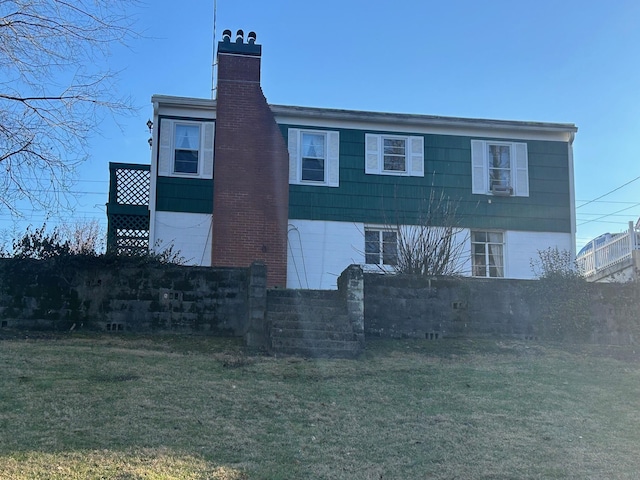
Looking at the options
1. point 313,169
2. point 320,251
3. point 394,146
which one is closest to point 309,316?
point 320,251

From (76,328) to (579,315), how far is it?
9576 mm

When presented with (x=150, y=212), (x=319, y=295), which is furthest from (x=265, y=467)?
(x=150, y=212)

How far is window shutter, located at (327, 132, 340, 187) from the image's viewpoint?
57.1 ft

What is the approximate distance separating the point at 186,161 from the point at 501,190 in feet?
27.4

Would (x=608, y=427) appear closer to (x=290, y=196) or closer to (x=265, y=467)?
(x=265, y=467)

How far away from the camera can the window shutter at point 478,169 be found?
18062mm

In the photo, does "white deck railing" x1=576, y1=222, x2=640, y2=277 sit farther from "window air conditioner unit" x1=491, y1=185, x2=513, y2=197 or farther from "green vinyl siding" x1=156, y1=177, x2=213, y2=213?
"green vinyl siding" x1=156, y1=177, x2=213, y2=213

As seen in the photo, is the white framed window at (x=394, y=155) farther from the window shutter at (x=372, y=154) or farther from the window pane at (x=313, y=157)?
the window pane at (x=313, y=157)

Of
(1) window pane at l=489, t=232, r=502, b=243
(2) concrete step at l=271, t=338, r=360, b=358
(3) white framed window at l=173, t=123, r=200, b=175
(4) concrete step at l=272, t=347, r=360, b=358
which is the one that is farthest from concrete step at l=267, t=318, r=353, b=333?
(1) window pane at l=489, t=232, r=502, b=243

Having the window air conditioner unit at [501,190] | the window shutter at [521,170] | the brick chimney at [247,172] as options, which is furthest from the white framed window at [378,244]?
the window shutter at [521,170]

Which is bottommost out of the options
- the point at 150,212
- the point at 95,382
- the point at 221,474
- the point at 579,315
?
the point at 221,474

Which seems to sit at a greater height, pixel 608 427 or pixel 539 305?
pixel 539 305

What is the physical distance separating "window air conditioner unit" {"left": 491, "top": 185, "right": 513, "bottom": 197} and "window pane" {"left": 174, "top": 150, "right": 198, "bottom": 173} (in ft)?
25.9

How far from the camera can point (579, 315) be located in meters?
13.3
